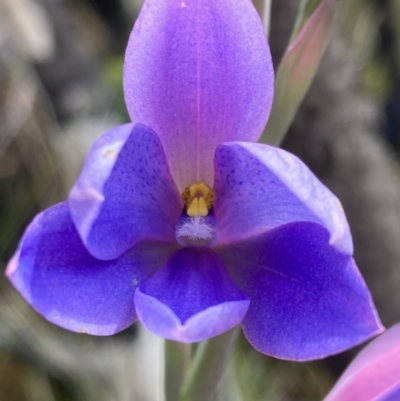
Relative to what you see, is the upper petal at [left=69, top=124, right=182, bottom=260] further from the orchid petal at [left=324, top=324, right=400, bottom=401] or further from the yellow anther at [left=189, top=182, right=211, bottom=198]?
the orchid petal at [left=324, top=324, right=400, bottom=401]

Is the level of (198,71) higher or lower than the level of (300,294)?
higher

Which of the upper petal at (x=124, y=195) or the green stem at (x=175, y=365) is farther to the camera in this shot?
the green stem at (x=175, y=365)

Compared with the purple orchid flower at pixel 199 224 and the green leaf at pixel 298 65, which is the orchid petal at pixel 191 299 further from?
the green leaf at pixel 298 65

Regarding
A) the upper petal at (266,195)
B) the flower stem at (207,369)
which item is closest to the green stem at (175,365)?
the flower stem at (207,369)

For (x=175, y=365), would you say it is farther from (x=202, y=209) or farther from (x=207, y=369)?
(x=202, y=209)

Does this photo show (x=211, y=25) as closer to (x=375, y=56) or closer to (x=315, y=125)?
(x=315, y=125)

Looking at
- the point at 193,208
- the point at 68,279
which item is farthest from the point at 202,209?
the point at 68,279

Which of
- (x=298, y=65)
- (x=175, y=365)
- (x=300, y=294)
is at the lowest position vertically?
(x=175, y=365)
